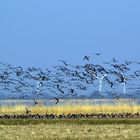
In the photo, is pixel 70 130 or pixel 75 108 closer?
pixel 70 130

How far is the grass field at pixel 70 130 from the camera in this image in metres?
26.3

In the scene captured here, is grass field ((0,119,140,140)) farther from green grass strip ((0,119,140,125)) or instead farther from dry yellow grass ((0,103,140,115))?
dry yellow grass ((0,103,140,115))

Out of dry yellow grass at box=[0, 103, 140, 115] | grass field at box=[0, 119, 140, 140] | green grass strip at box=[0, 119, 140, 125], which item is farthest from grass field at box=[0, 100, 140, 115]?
grass field at box=[0, 119, 140, 140]

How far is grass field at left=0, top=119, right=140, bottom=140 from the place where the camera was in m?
26.3

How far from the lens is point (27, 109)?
44375mm

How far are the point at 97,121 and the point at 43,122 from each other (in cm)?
294

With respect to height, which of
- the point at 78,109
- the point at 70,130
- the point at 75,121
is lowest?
the point at 70,130

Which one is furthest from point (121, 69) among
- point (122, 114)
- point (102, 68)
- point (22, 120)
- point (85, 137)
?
point (85, 137)

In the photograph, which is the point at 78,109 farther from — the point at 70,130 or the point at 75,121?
the point at 70,130

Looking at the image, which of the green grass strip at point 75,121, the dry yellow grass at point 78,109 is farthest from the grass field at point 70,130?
the dry yellow grass at point 78,109

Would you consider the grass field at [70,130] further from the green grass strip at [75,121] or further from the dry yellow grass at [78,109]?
the dry yellow grass at [78,109]

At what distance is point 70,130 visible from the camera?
3031 centimetres

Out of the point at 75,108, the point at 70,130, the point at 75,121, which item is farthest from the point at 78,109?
the point at 70,130

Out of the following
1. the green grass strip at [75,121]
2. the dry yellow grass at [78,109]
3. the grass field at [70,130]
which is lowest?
the grass field at [70,130]
